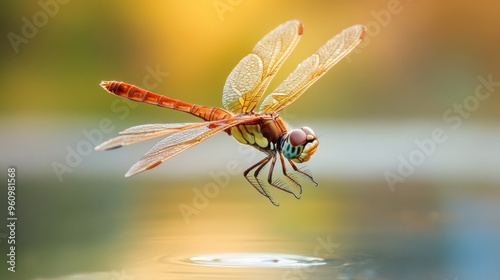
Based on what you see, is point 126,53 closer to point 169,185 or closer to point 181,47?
point 181,47

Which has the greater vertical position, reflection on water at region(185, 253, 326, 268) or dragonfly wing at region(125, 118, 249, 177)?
dragonfly wing at region(125, 118, 249, 177)

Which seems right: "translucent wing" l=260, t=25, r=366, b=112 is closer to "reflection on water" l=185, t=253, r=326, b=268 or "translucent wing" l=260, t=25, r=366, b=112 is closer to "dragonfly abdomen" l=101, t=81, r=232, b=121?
"dragonfly abdomen" l=101, t=81, r=232, b=121

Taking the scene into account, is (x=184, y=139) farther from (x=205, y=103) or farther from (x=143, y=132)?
(x=205, y=103)

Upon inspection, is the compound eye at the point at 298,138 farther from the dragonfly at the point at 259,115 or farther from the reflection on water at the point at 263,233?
the reflection on water at the point at 263,233

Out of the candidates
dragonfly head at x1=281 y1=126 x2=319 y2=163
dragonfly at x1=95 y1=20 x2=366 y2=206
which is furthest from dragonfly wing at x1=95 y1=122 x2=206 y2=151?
dragonfly head at x1=281 y1=126 x2=319 y2=163

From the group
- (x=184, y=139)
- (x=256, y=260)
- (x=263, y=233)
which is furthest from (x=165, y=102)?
(x=263, y=233)

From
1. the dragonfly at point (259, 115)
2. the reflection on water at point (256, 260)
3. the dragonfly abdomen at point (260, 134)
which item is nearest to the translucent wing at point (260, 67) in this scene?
the dragonfly at point (259, 115)
